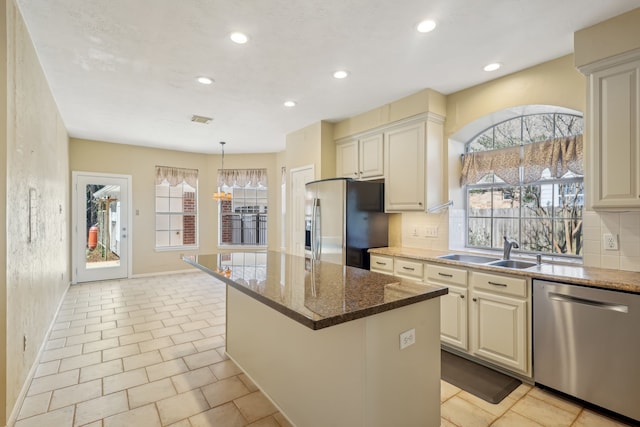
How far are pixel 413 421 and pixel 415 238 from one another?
2.48 metres

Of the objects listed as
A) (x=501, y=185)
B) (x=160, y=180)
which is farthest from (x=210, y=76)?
(x=160, y=180)

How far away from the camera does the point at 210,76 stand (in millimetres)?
3191

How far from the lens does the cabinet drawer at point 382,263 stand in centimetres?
344

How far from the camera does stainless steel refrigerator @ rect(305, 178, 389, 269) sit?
12.1ft

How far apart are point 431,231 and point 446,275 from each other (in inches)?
36.4

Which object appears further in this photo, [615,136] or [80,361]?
[80,361]

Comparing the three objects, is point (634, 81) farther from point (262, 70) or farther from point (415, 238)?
point (262, 70)

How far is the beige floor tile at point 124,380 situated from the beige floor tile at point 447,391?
2.26 meters

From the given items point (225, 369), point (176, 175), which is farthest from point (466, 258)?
point (176, 175)

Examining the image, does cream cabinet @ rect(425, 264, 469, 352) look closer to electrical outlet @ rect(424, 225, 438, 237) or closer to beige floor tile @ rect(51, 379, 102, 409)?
electrical outlet @ rect(424, 225, 438, 237)

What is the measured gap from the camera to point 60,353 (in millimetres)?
3004

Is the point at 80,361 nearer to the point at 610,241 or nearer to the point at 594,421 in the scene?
the point at 594,421

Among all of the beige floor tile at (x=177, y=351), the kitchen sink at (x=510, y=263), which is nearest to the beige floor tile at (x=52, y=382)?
the beige floor tile at (x=177, y=351)

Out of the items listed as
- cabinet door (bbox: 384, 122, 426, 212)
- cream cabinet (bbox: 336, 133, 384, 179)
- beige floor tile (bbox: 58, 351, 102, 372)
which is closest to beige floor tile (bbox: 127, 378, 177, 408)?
beige floor tile (bbox: 58, 351, 102, 372)
